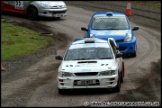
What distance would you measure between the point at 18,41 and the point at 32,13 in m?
6.80

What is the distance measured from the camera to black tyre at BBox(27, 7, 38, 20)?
104 ft

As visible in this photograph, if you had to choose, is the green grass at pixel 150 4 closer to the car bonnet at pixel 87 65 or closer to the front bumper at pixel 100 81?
the car bonnet at pixel 87 65

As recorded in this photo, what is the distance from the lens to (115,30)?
2153 cm

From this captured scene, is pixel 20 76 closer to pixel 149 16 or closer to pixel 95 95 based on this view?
pixel 95 95

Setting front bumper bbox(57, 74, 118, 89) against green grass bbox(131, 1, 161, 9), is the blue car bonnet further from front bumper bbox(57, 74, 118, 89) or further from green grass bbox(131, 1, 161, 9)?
green grass bbox(131, 1, 161, 9)

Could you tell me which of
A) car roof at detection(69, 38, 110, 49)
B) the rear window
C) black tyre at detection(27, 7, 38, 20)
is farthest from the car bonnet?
black tyre at detection(27, 7, 38, 20)

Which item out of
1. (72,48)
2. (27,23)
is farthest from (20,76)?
(27,23)

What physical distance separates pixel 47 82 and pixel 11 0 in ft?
55.1

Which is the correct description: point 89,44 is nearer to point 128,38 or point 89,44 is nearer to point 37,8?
point 128,38

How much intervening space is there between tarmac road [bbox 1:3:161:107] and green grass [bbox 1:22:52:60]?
80 centimetres

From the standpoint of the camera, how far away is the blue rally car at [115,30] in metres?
20.5

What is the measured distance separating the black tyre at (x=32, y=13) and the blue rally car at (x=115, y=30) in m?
9.35

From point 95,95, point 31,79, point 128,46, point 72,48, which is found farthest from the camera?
point 128,46

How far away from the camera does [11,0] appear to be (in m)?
32.3
